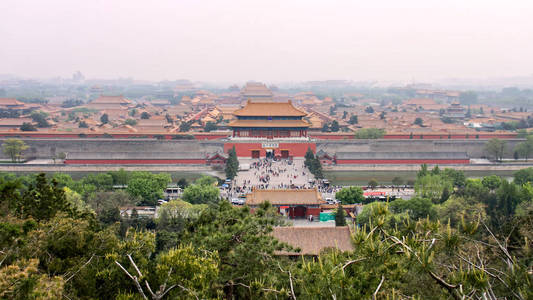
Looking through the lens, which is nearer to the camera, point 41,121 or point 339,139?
point 339,139

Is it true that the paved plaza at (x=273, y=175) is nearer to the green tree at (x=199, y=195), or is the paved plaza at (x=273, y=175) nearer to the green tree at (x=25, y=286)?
the green tree at (x=199, y=195)

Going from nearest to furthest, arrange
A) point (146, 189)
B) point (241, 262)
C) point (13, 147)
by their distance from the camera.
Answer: point (241, 262) < point (146, 189) < point (13, 147)

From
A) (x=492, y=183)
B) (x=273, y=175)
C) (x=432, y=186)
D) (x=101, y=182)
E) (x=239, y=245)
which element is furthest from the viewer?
(x=273, y=175)

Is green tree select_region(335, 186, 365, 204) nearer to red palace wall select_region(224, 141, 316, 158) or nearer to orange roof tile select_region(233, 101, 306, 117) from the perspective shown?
red palace wall select_region(224, 141, 316, 158)

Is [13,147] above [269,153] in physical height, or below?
above

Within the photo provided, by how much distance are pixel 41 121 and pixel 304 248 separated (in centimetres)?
3411

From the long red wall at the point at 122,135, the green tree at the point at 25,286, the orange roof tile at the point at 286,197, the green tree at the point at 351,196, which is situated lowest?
the green tree at the point at 351,196

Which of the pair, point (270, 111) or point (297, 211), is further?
point (270, 111)

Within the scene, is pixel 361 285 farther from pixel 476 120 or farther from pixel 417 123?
pixel 476 120

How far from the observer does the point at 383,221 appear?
5672 millimetres

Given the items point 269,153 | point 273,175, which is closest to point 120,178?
point 273,175

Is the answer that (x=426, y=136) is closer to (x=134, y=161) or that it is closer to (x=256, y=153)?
(x=256, y=153)

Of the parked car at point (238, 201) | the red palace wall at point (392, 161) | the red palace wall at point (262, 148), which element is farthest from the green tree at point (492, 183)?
the red palace wall at point (262, 148)

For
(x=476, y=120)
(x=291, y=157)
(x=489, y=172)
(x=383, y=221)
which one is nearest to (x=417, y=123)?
(x=476, y=120)
